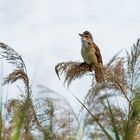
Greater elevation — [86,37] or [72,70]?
[86,37]

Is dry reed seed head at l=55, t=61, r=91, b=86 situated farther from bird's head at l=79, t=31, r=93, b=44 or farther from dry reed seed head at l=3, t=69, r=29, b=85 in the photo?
bird's head at l=79, t=31, r=93, b=44

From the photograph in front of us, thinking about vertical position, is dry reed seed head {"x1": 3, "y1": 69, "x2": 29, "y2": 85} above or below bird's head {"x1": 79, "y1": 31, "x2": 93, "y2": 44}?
below

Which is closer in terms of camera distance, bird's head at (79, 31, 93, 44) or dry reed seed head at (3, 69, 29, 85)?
dry reed seed head at (3, 69, 29, 85)

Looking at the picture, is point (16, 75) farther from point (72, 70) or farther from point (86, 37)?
point (86, 37)

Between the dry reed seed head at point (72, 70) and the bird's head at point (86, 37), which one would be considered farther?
the bird's head at point (86, 37)

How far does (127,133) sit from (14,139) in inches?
24.6

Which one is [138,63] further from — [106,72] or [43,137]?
[43,137]

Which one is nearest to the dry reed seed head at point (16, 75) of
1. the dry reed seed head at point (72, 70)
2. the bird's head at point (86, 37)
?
the dry reed seed head at point (72, 70)

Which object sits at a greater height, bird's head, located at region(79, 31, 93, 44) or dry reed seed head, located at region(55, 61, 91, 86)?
bird's head, located at region(79, 31, 93, 44)

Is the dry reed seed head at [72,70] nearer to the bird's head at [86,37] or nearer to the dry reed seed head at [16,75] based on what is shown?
the dry reed seed head at [16,75]

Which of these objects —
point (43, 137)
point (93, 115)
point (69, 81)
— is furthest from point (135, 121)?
point (69, 81)

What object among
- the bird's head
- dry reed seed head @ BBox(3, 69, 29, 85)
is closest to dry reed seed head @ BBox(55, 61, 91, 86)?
dry reed seed head @ BBox(3, 69, 29, 85)

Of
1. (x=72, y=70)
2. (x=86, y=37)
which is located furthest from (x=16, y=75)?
(x=86, y=37)

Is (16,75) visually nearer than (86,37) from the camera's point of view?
Yes
